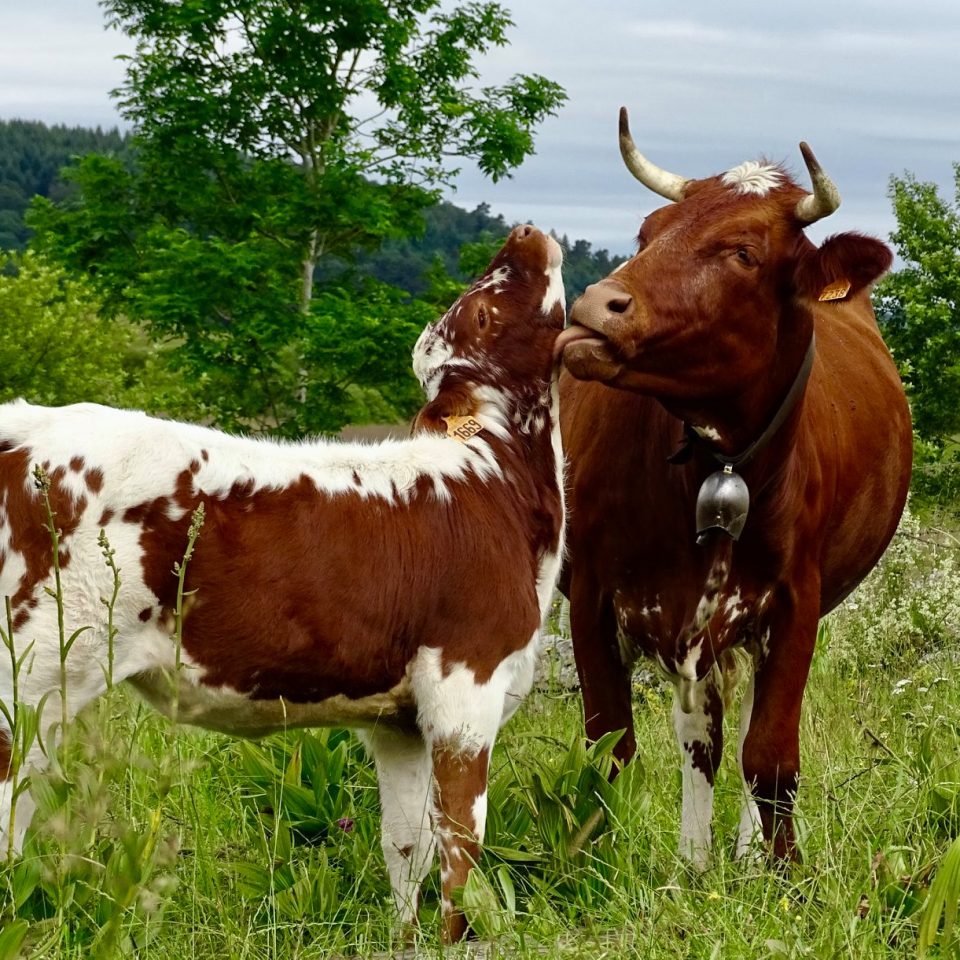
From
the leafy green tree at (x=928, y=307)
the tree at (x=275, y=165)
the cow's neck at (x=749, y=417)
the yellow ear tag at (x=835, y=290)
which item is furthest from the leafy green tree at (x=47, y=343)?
the yellow ear tag at (x=835, y=290)

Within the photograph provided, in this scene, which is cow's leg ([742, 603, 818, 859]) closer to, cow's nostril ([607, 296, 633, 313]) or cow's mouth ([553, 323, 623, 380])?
cow's mouth ([553, 323, 623, 380])

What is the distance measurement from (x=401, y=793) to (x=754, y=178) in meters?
2.29

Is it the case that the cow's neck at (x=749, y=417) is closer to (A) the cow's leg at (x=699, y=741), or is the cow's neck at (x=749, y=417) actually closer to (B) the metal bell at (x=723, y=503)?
(B) the metal bell at (x=723, y=503)

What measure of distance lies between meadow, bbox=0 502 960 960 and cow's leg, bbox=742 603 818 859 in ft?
0.40

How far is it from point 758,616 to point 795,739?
0.44 meters

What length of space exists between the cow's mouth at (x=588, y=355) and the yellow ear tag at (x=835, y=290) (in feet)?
2.53

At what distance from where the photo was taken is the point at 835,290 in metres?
4.45

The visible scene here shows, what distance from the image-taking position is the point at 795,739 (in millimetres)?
4812

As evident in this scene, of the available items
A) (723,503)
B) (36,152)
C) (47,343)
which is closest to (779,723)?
(723,503)

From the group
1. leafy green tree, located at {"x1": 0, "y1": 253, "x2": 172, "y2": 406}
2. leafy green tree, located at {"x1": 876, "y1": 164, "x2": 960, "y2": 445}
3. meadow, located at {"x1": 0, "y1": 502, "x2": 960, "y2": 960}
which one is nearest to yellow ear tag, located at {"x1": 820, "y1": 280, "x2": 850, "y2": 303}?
meadow, located at {"x1": 0, "y1": 502, "x2": 960, "y2": 960}

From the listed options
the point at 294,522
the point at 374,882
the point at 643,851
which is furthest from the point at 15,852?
the point at 643,851

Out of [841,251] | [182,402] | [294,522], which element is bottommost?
[182,402]

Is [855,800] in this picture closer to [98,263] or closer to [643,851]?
[643,851]

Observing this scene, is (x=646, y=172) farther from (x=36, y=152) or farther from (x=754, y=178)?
(x=36, y=152)
